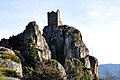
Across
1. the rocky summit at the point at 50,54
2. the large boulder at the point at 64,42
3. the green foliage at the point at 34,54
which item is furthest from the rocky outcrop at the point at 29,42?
the large boulder at the point at 64,42

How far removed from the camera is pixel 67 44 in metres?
164

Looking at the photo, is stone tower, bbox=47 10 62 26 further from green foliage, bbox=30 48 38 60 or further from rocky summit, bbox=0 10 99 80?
green foliage, bbox=30 48 38 60

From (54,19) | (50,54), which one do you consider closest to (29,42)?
(50,54)

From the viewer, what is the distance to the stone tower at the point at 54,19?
171 metres

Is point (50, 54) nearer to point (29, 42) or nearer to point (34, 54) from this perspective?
point (29, 42)

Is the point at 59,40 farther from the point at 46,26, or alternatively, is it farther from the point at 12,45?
the point at 12,45

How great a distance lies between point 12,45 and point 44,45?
14.1m

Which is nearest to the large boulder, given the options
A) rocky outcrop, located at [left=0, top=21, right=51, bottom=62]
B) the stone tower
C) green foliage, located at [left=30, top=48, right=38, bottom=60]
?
the stone tower

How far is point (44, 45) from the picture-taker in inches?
5645

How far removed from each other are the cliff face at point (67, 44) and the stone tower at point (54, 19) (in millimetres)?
2459

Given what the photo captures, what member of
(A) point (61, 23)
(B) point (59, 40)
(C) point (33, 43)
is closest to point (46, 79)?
(C) point (33, 43)

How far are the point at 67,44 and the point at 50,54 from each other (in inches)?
812

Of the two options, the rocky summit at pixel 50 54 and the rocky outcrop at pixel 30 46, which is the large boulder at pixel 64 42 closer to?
the rocky summit at pixel 50 54

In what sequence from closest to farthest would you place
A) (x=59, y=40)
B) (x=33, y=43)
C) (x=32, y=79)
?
1. (x=32, y=79)
2. (x=33, y=43)
3. (x=59, y=40)
